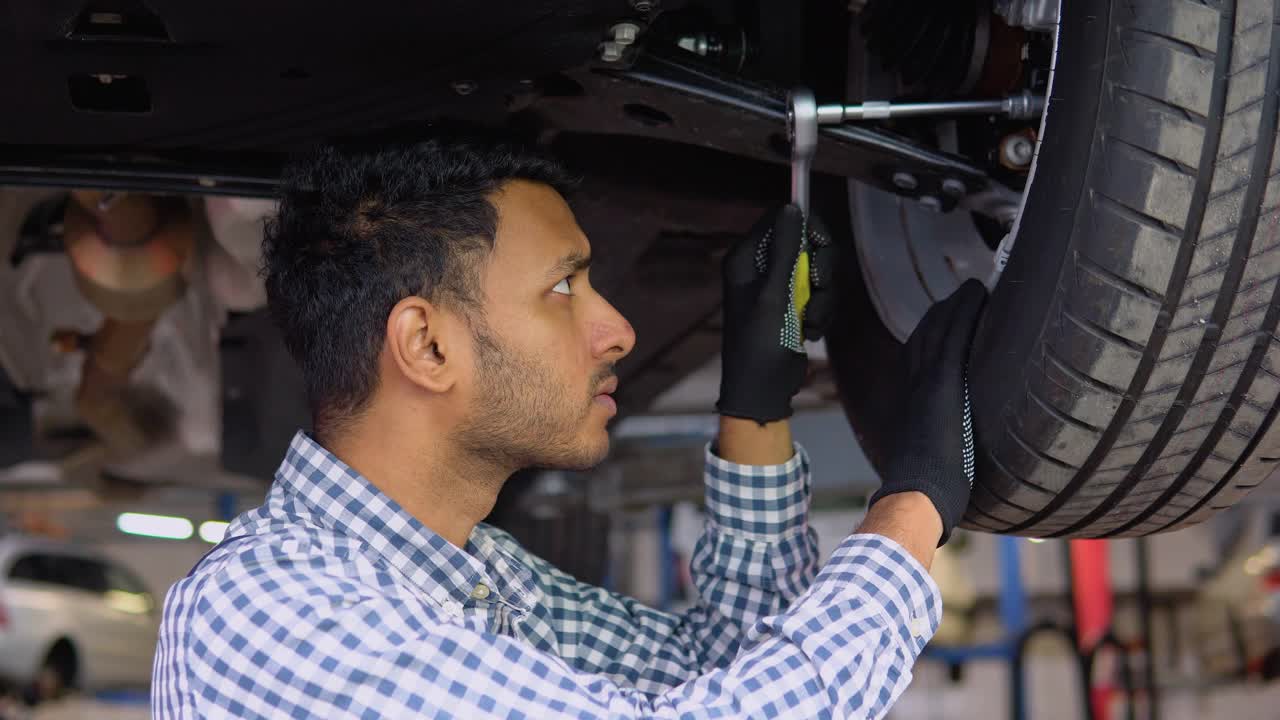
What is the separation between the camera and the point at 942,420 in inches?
41.8

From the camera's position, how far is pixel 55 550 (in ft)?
21.8

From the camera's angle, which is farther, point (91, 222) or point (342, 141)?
point (91, 222)

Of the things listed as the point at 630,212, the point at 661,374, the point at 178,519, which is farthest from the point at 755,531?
the point at 178,519

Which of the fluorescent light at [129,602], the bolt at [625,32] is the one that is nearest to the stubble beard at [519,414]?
the bolt at [625,32]

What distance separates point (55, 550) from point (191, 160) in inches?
238

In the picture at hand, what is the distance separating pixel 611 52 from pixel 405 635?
19.4 inches

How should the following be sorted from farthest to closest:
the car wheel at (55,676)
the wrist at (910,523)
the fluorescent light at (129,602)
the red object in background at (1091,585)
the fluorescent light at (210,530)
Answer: the fluorescent light at (129,602) < the car wheel at (55,676) < the red object in background at (1091,585) < the fluorescent light at (210,530) < the wrist at (910,523)

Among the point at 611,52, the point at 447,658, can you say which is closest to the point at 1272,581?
the point at 611,52

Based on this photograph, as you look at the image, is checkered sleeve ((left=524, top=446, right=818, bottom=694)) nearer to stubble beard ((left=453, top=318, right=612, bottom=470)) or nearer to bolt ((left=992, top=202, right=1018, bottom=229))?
stubble beard ((left=453, top=318, right=612, bottom=470))

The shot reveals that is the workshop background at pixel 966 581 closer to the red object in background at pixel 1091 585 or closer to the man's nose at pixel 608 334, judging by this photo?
the red object in background at pixel 1091 585

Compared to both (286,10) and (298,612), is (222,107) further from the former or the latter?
(298,612)

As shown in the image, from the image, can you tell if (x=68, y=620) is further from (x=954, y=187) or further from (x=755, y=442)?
(x=954, y=187)

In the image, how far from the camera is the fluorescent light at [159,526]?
4574 mm

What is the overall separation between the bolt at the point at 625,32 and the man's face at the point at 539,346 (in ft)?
0.57
